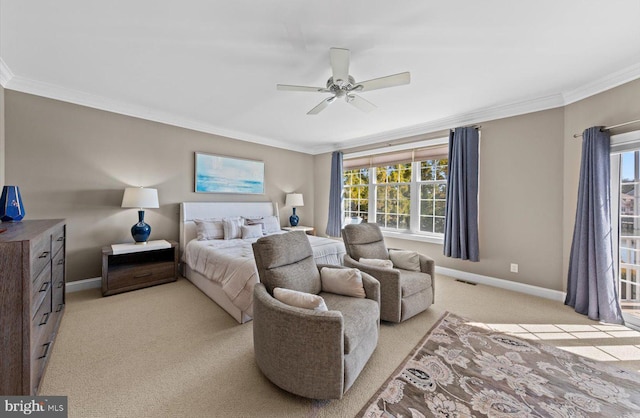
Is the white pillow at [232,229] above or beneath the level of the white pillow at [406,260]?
above

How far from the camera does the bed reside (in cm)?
252

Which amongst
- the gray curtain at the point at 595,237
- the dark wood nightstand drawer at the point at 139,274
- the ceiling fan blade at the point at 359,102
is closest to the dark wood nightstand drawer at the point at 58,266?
the dark wood nightstand drawer at the point at 139,274

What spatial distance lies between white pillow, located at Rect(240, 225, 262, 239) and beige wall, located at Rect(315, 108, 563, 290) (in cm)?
357

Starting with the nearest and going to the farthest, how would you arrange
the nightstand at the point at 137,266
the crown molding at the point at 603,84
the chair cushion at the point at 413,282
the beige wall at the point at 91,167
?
the crown molding at the point at 603,84 → the chair cushion at the point at 413,282 → the beige wall at the point at 91,167 → the nightstand at the point at 137,266

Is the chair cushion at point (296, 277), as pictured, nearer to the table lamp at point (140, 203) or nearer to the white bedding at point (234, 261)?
the white bedding at point (234, 261)

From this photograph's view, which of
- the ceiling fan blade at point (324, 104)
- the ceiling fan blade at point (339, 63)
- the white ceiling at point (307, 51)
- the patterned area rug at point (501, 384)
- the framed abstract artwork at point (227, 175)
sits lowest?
the patterned area rug at point (501, 384)

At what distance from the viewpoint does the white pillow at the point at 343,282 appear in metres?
2.11

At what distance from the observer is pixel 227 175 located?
4.68 m

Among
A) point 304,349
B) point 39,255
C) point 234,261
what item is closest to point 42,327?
point 39,255

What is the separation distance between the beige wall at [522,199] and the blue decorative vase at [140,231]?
5.01 metres

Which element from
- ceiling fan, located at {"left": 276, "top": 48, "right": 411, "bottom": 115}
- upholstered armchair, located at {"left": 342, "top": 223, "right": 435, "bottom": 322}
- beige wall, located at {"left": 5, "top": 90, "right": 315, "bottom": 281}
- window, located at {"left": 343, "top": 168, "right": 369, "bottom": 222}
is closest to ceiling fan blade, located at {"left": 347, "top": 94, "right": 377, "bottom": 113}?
ceiling fan, located at {"left": 276, "top": 48, "right": 411, "bottom": 115}

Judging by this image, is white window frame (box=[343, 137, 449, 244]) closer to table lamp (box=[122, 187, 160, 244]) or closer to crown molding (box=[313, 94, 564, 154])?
crown molding (box=[313, 94, 564, 154])

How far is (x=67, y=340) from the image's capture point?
7.14 ft

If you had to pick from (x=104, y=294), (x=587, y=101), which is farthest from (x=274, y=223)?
(x=587, y=101)
